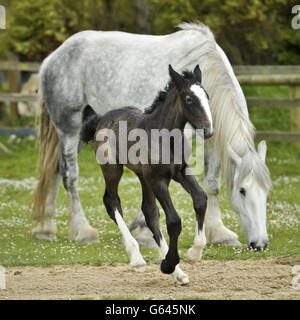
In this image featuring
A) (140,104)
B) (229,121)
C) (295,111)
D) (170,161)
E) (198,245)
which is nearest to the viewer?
(170,161)

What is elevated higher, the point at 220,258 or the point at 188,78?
the point at 188,78

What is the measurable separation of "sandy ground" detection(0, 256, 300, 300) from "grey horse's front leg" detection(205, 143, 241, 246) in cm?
78

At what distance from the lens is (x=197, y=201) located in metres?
5.16

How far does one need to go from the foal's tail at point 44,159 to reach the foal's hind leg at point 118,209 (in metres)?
2.58

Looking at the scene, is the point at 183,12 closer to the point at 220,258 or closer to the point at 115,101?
the point at 115,101

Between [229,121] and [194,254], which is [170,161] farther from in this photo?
[229,121]

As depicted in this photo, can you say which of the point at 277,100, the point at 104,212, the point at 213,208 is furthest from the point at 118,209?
the point at 277,100

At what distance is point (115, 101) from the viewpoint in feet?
25.7

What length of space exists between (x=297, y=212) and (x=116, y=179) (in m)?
4.23

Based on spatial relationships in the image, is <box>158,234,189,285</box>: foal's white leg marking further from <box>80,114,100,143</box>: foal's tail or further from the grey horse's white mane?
the grey horse's white mane

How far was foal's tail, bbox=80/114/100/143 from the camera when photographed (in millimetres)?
5895

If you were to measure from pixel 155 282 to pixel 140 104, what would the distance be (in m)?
2.45

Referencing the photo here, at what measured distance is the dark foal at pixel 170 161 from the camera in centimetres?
496
